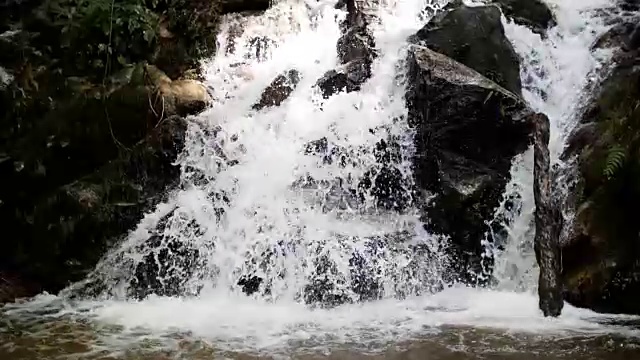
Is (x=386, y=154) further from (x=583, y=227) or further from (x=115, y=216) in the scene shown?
(x=115, y=216)

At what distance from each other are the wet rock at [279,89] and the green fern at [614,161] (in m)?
3.45

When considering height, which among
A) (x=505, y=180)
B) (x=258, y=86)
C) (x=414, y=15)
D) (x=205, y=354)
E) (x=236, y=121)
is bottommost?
(x=205, y=354)

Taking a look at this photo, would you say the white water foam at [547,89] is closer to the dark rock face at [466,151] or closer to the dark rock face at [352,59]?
the dark rock face at [466,151]

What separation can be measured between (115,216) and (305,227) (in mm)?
1856

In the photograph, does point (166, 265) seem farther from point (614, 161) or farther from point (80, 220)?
point (614, 161)

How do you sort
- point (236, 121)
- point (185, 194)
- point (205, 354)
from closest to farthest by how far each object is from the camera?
point (205, 354) → point (185, 194) → point (236, 121)

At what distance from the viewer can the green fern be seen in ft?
17.5

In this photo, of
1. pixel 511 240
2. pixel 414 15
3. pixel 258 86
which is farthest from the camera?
pixel 414 15

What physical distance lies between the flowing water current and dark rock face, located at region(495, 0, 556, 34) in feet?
0.62

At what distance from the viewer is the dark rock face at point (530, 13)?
8234mm

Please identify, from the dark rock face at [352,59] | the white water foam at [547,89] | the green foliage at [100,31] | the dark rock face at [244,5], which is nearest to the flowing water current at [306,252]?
the white water foam at [547,89]

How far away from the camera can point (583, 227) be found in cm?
549

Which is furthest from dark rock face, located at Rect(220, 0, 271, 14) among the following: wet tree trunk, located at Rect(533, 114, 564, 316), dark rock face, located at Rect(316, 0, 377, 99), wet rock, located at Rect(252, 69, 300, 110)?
wet tree trunk, located at Rect(533, 114, 564, 316)

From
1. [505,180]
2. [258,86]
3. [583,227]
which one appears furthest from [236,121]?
[583,227]
